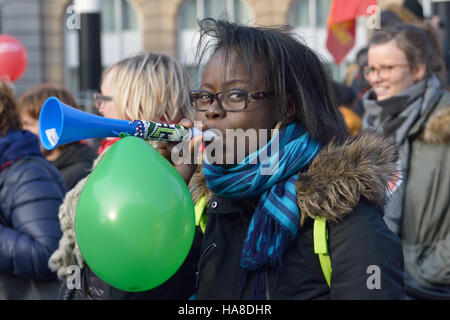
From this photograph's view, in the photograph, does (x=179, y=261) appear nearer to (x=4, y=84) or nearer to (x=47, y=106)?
(x=47, y=106)

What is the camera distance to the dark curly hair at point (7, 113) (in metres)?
3.15

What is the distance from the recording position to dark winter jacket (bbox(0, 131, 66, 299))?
9.20 feet

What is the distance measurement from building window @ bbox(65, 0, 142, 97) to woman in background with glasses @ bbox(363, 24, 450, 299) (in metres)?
14.4

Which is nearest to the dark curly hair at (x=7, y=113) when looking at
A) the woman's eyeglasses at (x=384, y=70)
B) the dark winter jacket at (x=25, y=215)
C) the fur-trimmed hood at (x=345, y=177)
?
the dark winter jacket at (x=25, y=215)

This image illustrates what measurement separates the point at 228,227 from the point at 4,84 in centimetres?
194

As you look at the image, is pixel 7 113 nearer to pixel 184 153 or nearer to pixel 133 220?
pixel 184 153

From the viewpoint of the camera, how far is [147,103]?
8.80ft

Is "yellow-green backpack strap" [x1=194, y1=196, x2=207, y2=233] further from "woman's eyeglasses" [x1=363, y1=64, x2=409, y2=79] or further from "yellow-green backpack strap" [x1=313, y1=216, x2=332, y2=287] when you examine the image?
"woman's eyeglasses" [x1=363, y1=64, x2=409, y2=79]

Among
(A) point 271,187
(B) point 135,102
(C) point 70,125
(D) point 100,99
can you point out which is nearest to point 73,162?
(D) point 100,99

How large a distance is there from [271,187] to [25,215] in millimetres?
1502

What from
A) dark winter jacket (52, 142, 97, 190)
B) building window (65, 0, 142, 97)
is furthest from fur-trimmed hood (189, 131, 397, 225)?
building window (65, 0, 142, 97)

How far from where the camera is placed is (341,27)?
622cm

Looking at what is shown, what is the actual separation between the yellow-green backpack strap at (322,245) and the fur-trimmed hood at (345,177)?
3 centimetres

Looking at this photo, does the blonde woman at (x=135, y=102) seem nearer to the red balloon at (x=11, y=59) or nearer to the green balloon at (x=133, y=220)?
the green balloon at (x=133, y=220)
